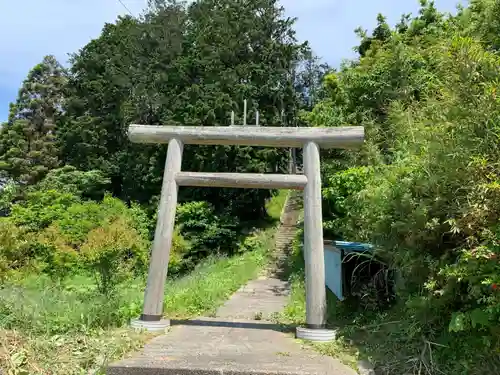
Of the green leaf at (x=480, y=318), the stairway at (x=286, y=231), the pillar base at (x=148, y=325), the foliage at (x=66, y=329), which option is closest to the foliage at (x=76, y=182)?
the stairway at (x=286, y=231)

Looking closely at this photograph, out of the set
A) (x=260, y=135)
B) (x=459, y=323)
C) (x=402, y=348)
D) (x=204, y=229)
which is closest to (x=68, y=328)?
(x=260, y=135)

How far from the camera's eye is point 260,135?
6480mm

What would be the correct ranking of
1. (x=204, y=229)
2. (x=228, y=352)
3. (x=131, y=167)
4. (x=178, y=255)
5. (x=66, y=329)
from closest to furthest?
1. (x=228, y=352)
2. (x=66, y=329)
3. (x=178, y=255)
4. (x=204, y=229)
5. (x=131, y=167)

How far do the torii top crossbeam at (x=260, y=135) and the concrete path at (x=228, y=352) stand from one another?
2.64 metres

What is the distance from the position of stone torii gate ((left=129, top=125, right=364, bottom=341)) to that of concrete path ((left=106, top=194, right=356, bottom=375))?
0.46m

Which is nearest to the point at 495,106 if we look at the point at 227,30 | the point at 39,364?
the point at 39,364

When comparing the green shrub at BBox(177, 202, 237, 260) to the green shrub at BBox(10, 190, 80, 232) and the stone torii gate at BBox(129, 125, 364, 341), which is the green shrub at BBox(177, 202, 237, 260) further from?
the stone torii gate at BBox(129, 125, 364, 341)

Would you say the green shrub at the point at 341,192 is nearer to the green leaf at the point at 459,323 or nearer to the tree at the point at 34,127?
the green leaf at the point at 459,323

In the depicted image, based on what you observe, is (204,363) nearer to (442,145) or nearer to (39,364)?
(39,364)

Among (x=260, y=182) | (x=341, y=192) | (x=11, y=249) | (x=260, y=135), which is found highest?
(x=341, y=192)

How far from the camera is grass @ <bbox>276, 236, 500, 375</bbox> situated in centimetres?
405

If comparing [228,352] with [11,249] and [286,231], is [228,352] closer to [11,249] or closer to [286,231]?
[11,249]

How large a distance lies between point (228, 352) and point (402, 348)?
1.87m

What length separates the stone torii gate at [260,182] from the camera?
6.01 metres
